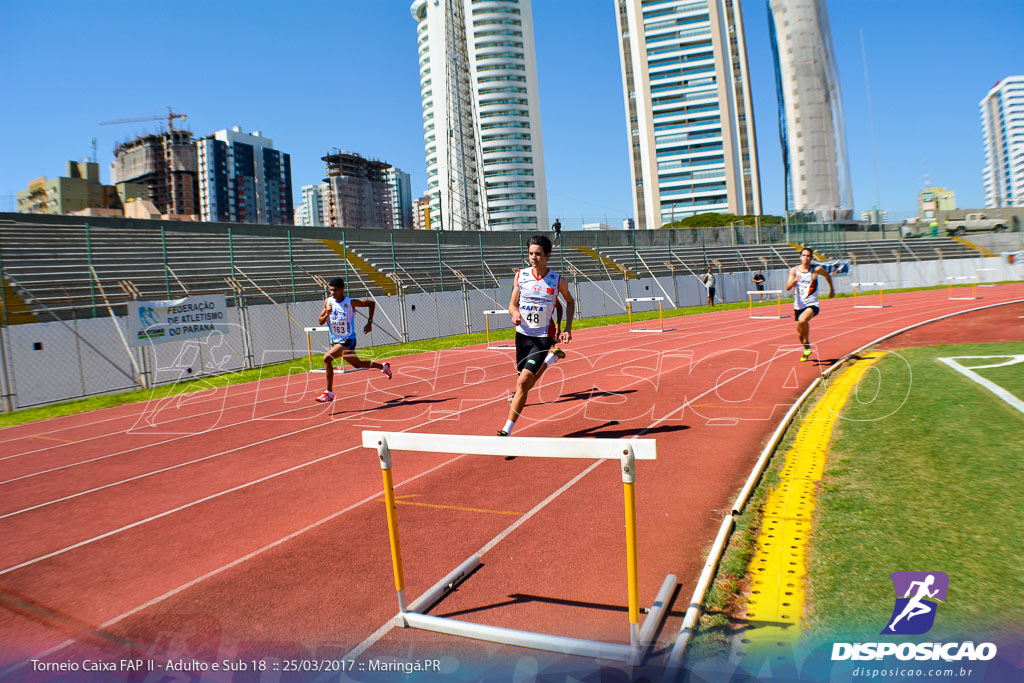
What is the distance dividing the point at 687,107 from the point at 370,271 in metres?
124

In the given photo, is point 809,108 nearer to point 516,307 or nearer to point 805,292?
point 805,292

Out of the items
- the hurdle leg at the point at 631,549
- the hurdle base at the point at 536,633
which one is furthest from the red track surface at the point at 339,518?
the hurdle leg at the point at 631,549

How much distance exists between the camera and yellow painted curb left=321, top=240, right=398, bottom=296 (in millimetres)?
24891

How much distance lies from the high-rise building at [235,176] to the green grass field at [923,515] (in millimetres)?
183824

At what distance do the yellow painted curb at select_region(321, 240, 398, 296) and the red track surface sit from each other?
1415 cm

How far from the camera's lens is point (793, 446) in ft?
19.9

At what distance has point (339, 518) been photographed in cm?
518

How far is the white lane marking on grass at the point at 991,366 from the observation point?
7034 mm

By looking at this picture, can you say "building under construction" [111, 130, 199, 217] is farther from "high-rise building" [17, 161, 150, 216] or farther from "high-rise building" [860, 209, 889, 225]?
"high-rise building" [860, 209, 889, 225]

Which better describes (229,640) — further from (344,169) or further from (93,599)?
(344,169)

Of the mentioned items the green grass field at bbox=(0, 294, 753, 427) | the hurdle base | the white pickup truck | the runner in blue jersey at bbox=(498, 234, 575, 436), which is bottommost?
the hurdle base

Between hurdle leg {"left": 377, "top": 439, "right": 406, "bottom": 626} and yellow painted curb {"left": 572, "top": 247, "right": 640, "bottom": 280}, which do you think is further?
yellow painted curb {"left": 572, "top": 247, "right": 640, "bottom": 280}

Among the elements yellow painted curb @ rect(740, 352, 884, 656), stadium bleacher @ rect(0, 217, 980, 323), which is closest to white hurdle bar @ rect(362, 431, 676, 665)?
yellow painted curb @ rect(740, 352, 884, 656)

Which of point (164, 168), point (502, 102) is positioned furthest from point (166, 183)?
point (502, 102)
